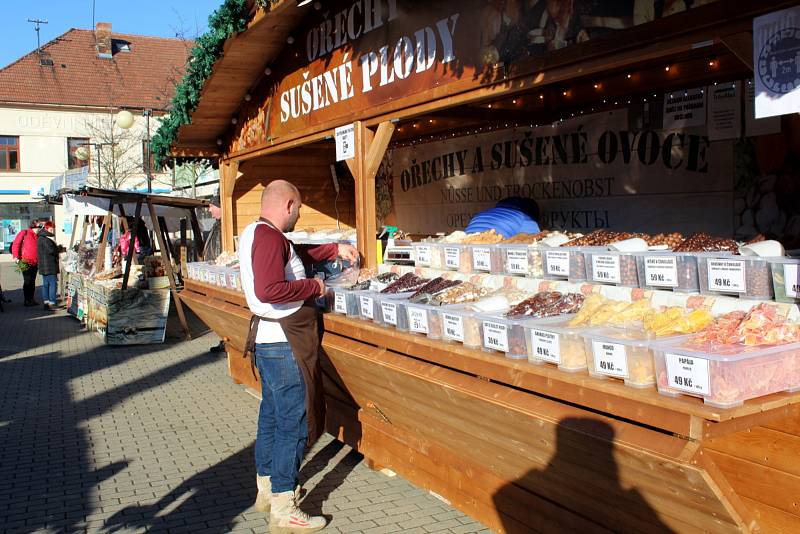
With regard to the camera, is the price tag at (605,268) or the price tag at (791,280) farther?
the price tag at (605,268)

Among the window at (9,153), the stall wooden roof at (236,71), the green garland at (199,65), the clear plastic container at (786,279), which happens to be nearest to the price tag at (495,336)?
the clear plastic container at (786,279)

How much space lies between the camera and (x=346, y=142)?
664 centimetres

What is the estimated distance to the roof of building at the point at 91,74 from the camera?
3609cm

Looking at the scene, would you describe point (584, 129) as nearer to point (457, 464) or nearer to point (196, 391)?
point (457, 464)

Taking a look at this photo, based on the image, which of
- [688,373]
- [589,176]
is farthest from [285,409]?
[589,176]

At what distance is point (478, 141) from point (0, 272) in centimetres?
2647

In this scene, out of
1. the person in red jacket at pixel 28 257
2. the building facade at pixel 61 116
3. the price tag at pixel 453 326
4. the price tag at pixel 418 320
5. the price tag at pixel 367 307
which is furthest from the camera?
the building facade at pixel 61 116

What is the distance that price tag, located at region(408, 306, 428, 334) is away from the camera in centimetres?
438

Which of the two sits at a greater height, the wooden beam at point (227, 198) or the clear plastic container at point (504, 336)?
the wooden beam at point (227, 198)

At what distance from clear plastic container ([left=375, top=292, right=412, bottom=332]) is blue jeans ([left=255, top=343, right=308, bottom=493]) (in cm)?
70

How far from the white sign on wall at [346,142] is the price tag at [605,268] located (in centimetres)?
301

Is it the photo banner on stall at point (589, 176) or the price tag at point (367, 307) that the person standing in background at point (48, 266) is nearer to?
the photo banner on stall at point (589, 176)

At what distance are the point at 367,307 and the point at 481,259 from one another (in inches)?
33.8

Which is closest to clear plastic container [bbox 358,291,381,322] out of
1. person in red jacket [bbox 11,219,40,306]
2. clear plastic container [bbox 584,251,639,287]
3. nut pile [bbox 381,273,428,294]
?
nut pile [bbox 381,273,428,294]
